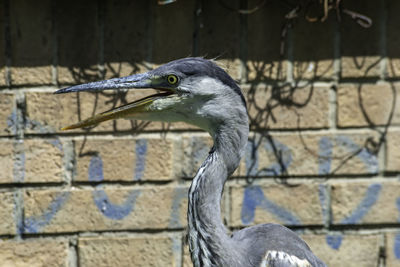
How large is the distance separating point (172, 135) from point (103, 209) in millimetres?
345

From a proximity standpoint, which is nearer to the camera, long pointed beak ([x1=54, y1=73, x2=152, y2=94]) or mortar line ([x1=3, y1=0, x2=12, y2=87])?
long pointed beak ([x1=54, y1=73, x2=152, y2=94])

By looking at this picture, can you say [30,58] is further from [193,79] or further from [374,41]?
[374,41]

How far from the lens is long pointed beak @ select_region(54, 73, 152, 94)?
145cm

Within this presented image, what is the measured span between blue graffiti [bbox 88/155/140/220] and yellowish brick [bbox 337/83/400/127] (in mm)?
763

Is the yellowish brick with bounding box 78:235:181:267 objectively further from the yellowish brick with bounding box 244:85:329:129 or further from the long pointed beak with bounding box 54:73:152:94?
the long pointed beak with bounding box 54:73:152:94

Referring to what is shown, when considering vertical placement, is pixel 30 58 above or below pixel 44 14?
below

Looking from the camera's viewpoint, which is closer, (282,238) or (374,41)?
(282,238)

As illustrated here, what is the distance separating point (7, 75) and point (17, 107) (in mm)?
111

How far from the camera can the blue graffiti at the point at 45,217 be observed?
2023 mm

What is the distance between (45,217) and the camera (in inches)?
79.9

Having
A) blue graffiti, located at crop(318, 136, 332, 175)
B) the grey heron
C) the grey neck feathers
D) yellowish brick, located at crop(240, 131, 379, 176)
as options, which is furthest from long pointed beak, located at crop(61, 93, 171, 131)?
blue graffiti, located at crop(318, 136, 332, 175)

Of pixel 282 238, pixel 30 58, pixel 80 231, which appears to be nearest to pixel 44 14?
pixel 30 58

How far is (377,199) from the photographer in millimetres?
2059

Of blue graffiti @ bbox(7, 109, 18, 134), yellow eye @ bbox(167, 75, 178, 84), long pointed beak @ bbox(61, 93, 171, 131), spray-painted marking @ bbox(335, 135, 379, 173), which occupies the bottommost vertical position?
spray-painted marking @ bbox(335, 135, 379, 173)
